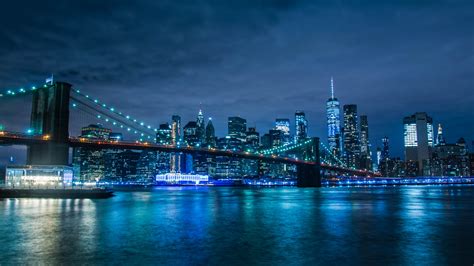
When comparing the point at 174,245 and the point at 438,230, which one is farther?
the point at 438,230

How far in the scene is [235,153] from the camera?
276 ft

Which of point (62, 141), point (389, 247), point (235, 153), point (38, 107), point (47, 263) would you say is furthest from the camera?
point (235, 153)

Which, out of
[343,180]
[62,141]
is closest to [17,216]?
[62,141]

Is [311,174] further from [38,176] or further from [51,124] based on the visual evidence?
[38,176]

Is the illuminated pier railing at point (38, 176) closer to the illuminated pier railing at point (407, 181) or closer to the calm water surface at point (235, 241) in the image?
the calm water surface at point (235, 241)

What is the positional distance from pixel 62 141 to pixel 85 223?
108 feet

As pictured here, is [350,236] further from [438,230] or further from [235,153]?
[235,153]

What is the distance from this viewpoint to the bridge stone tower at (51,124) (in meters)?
51.8

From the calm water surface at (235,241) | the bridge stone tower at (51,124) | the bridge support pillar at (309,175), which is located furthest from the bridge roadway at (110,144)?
the calm water surface at (235,241)

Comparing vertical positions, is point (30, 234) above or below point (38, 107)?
below

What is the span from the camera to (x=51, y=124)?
52.8 meters

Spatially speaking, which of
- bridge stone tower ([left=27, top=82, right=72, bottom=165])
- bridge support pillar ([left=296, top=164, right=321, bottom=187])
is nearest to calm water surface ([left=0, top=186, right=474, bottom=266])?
bridge stone tower ([left=27, top=82, right=72, bottom=165])

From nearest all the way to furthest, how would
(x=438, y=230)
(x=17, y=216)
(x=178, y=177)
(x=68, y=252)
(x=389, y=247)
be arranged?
(x=68, y=252)
(x=389, y=247)
(x=438, y=230)
(x=17, y=216)
(x=178, y=177)

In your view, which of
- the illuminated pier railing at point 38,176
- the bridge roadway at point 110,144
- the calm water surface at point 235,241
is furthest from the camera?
the bridge roadway at point 110,144
